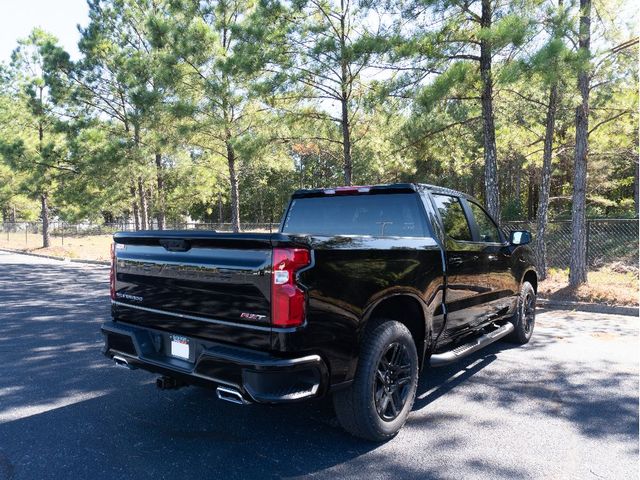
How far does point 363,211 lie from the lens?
446 centimetres

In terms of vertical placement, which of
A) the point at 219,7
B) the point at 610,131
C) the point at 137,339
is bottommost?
the point at 137,339

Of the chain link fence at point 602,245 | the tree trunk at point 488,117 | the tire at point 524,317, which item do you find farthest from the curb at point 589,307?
the chain link fence at point 602,245

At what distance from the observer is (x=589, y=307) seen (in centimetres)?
888

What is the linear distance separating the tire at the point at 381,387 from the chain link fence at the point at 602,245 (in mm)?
11669

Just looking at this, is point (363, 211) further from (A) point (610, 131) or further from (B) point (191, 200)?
(B) point (191, 200)

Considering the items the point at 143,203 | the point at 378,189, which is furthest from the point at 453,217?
the point at 143,203

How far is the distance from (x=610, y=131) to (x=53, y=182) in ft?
77.2

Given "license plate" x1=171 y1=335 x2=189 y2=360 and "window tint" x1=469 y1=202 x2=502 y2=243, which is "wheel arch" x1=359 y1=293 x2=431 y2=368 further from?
"window tint" x1=469 y1=202 x2=502 y2=243

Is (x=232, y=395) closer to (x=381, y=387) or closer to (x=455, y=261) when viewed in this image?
(x=381, y=387)

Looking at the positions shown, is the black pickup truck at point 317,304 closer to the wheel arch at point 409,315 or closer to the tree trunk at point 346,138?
the wheel arch at point 409,315

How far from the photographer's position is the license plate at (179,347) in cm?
316

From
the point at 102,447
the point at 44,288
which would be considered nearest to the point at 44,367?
the point at 102,447

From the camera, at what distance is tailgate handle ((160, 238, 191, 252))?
3.19 metres

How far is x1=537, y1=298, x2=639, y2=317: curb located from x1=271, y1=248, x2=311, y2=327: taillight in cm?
803
